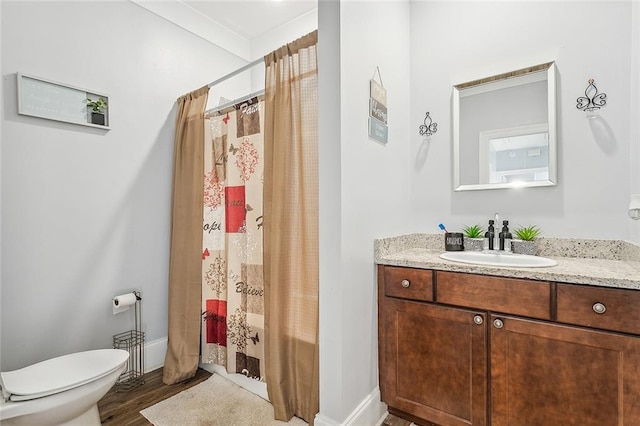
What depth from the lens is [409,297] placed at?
158 centimetres

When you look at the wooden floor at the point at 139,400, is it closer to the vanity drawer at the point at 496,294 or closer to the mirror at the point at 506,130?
the vanity drawer at the point at 496,294

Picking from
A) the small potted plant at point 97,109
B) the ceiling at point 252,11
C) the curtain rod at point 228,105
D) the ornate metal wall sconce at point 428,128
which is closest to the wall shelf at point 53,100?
the small potted plant at point 97,109

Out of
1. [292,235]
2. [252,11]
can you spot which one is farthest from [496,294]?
[252,11]

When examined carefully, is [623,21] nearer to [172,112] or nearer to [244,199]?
[244,199]

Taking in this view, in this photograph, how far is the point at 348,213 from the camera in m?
1.45

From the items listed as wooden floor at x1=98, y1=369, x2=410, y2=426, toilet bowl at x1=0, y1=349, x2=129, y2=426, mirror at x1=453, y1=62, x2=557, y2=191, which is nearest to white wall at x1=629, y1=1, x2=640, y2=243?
mirror at x1=453, y1=62, x2=557, y2=191

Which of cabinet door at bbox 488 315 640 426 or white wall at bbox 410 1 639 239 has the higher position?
white wall at bbox 410 1 639 239

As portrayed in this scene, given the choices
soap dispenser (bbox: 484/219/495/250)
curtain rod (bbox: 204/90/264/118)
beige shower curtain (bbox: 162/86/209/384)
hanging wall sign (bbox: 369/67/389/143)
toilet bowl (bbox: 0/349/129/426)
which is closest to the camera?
toilet bowl (bbox: 0/349/129/426)

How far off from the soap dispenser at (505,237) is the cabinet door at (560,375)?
1.77ft

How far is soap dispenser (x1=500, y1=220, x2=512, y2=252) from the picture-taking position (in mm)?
1728

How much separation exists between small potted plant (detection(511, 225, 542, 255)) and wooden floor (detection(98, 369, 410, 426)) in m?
1.14

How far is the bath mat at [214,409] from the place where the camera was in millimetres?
1638

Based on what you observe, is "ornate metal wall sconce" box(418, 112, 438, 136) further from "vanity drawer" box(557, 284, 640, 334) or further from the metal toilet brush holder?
the metal toilet brush holder

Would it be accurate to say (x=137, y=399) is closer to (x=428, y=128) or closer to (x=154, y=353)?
(x=154, y=353)
